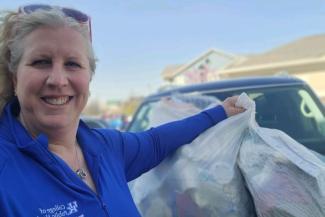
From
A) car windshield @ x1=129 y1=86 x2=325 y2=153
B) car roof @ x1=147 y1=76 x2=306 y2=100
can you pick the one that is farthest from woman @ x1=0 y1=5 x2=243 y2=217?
car roof @ x1=147 y1=76 x2=306 y2=100

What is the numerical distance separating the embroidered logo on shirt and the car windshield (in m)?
1.98

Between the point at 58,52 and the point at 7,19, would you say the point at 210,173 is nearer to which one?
the point at 58,52

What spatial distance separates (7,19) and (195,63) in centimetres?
4116

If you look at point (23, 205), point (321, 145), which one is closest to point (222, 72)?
point (321, 145)

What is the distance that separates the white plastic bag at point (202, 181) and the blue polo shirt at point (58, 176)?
20cm

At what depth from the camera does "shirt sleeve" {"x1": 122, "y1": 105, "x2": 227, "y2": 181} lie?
231 cm

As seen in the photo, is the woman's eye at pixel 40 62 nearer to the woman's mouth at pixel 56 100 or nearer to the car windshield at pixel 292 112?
the woman's mouth at pixel 56 100

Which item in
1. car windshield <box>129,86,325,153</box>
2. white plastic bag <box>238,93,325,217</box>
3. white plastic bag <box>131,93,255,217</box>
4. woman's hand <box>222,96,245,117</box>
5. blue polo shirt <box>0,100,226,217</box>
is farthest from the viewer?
car windshield <box>129,86,325,153</box>

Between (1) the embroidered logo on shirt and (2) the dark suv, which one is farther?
(2) the dark suv

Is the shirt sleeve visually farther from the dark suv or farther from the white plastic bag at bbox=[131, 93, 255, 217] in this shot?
the dark suv

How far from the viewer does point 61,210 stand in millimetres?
1630

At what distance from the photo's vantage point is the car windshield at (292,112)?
347 cm

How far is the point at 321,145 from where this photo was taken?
3.31 metres

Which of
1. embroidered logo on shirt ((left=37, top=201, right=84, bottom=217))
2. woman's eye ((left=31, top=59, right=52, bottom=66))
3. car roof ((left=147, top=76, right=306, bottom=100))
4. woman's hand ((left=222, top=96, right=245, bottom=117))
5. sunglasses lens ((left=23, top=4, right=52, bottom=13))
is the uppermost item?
sunglasses lens ((left=23, top=4, right=52, bottom=13))
